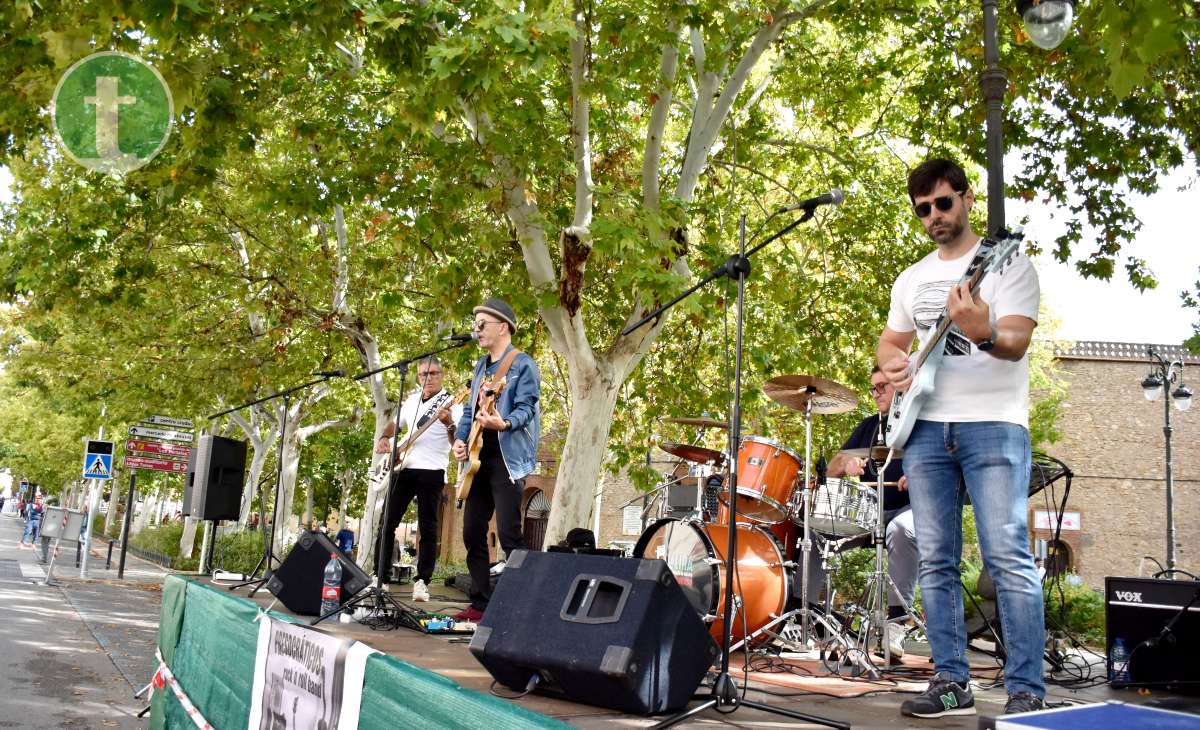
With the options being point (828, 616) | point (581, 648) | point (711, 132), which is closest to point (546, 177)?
point (711, 132)

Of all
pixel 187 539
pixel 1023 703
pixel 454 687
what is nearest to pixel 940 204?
pixel 1023 703

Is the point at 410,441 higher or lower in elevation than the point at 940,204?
lower

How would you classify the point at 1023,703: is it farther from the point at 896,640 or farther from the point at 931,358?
the point at 896,640

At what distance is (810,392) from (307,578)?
3831 millimetres

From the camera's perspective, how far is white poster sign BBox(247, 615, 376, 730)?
3.77 m

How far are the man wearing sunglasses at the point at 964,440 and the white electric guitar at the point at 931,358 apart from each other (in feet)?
0.13

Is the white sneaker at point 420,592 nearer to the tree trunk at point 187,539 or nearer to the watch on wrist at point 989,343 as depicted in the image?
the watch on wrist at point 989,343

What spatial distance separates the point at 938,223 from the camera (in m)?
4.13

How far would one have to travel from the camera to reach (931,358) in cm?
396

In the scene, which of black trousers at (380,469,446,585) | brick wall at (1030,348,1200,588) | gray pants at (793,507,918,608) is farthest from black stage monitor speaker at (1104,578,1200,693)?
brick wall at (1030,348,1200,588)

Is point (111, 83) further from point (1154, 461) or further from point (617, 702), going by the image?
point (1154, 461)

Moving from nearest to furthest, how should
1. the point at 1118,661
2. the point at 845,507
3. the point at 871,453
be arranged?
the point at 1118,661, the point at 871,453, the point at 845,507

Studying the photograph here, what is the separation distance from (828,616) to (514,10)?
5.32 metres

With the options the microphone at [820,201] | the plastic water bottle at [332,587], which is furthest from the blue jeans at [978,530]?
the plastic water bottle at [332,587]
